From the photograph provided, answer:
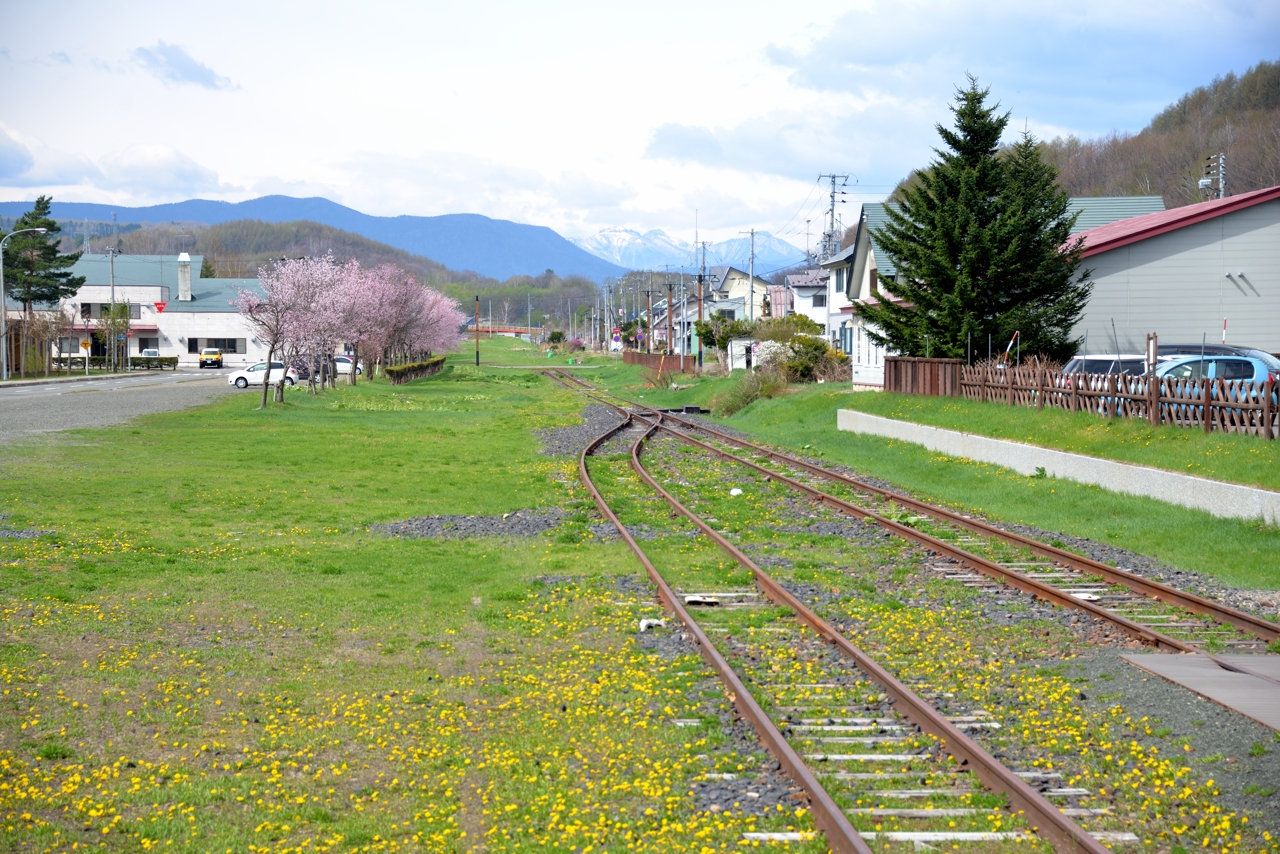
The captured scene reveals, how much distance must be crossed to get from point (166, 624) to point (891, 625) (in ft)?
21.1

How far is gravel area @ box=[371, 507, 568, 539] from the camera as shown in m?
14.8

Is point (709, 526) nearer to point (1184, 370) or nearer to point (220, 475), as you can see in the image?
point (220, 475)

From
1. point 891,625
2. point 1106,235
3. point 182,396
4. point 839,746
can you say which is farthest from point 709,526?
point 182,396

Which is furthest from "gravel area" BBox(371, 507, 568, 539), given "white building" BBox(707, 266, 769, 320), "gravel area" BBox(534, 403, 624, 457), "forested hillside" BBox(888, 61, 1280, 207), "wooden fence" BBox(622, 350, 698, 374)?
"white building" BBox(707, 266, 769, 320)

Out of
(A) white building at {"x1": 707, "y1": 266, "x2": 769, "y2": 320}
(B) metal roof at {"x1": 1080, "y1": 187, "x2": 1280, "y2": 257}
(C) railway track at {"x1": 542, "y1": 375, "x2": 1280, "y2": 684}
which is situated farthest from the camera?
(A) white building at {"x1": 707, "y1": 266, "x2": 769, "y2": 320}

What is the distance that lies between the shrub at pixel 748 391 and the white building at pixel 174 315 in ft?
217

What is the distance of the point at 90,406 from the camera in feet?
123

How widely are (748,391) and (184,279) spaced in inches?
3104

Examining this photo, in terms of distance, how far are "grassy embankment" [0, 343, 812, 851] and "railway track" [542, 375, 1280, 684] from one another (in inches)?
154

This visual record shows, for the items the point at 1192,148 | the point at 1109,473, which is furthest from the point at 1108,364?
the point at 1192,148

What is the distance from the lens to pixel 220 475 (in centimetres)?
2017

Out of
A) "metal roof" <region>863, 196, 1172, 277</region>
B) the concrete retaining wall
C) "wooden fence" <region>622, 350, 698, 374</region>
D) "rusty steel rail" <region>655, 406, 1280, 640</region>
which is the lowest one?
"rusty steel rail" <region>655, 406, 1280, 640</region>

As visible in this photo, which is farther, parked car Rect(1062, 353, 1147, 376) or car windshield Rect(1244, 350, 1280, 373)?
parked car Rect(1062, 353, 1147, 376)

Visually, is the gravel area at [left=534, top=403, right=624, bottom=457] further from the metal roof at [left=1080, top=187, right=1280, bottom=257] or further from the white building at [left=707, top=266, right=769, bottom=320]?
the white building at [left=707, top=266, right=769, bottom=320]
